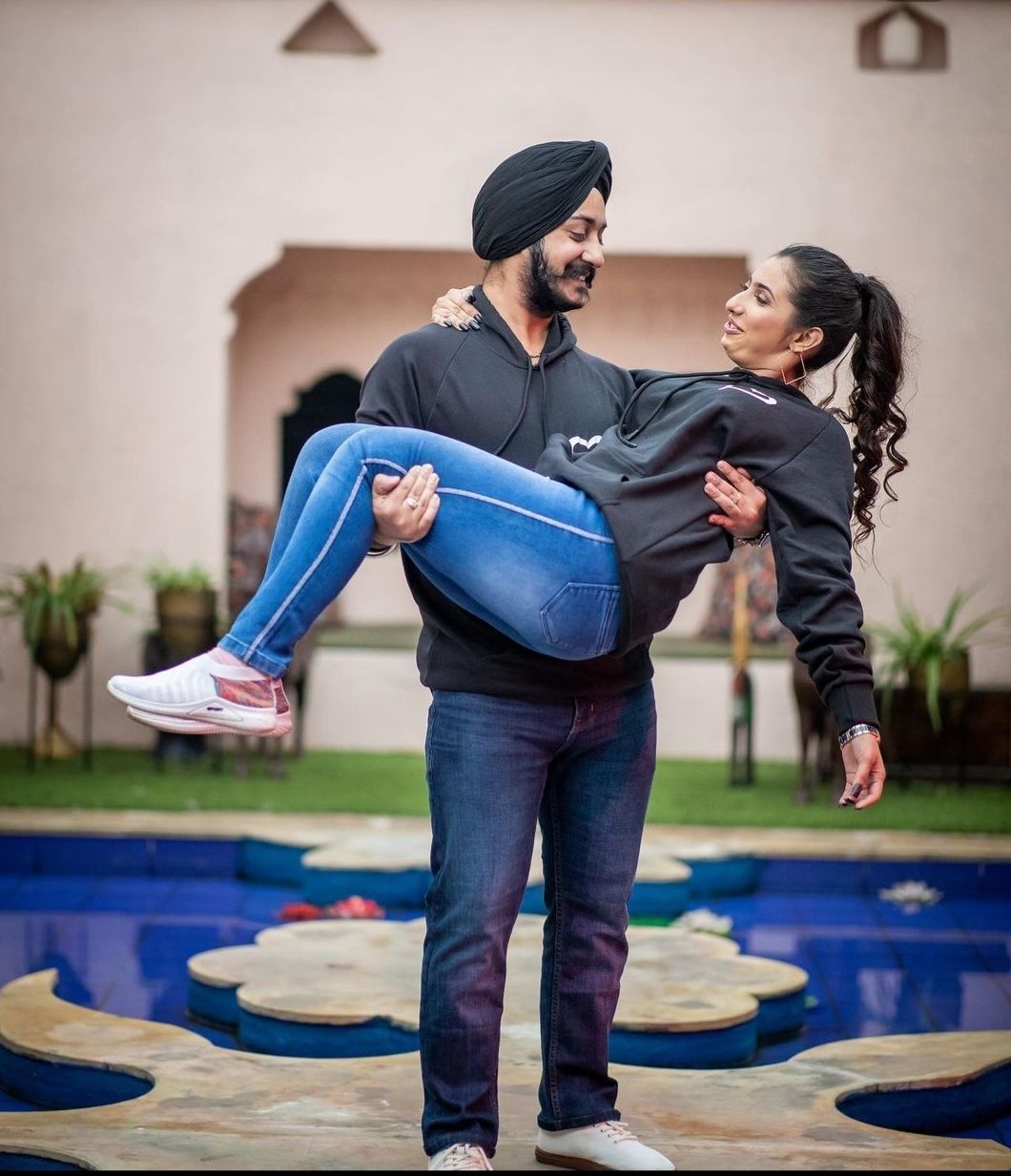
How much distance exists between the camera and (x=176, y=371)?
8.52 m

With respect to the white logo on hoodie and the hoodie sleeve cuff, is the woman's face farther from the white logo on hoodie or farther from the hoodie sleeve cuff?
the hoodie sleeve cuff

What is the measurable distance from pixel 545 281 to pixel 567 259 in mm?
59

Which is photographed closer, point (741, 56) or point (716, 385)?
point (716, 385)

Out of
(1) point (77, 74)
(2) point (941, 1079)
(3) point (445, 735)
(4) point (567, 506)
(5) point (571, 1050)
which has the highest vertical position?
(1) point (77, 74)

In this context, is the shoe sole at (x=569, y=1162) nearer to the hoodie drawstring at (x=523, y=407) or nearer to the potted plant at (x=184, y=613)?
the hoodie drawstring at (x=523, y=407)

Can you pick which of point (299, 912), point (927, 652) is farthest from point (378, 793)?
point (927, 652)

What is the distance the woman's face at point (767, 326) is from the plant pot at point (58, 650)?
5.57 metres

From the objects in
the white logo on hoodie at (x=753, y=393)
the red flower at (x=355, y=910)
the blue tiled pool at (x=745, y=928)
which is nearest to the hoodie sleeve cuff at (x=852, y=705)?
Result: the white logo on hoodie at (x=753, y=393)

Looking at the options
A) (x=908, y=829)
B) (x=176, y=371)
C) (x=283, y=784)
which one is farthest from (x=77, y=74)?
(x=908, y=829)

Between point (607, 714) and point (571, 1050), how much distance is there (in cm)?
58

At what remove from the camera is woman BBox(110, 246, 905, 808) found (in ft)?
8.29

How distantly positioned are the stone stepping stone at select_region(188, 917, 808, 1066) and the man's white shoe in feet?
3.12

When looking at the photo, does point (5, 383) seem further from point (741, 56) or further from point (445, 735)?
point (445, 735)

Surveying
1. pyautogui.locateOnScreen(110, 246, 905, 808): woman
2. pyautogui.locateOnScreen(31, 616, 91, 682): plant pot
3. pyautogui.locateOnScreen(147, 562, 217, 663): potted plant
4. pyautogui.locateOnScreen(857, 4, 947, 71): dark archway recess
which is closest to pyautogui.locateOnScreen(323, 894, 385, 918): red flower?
pyautogui.locateOnScreen(147, 562, 217, 663): potted plant
